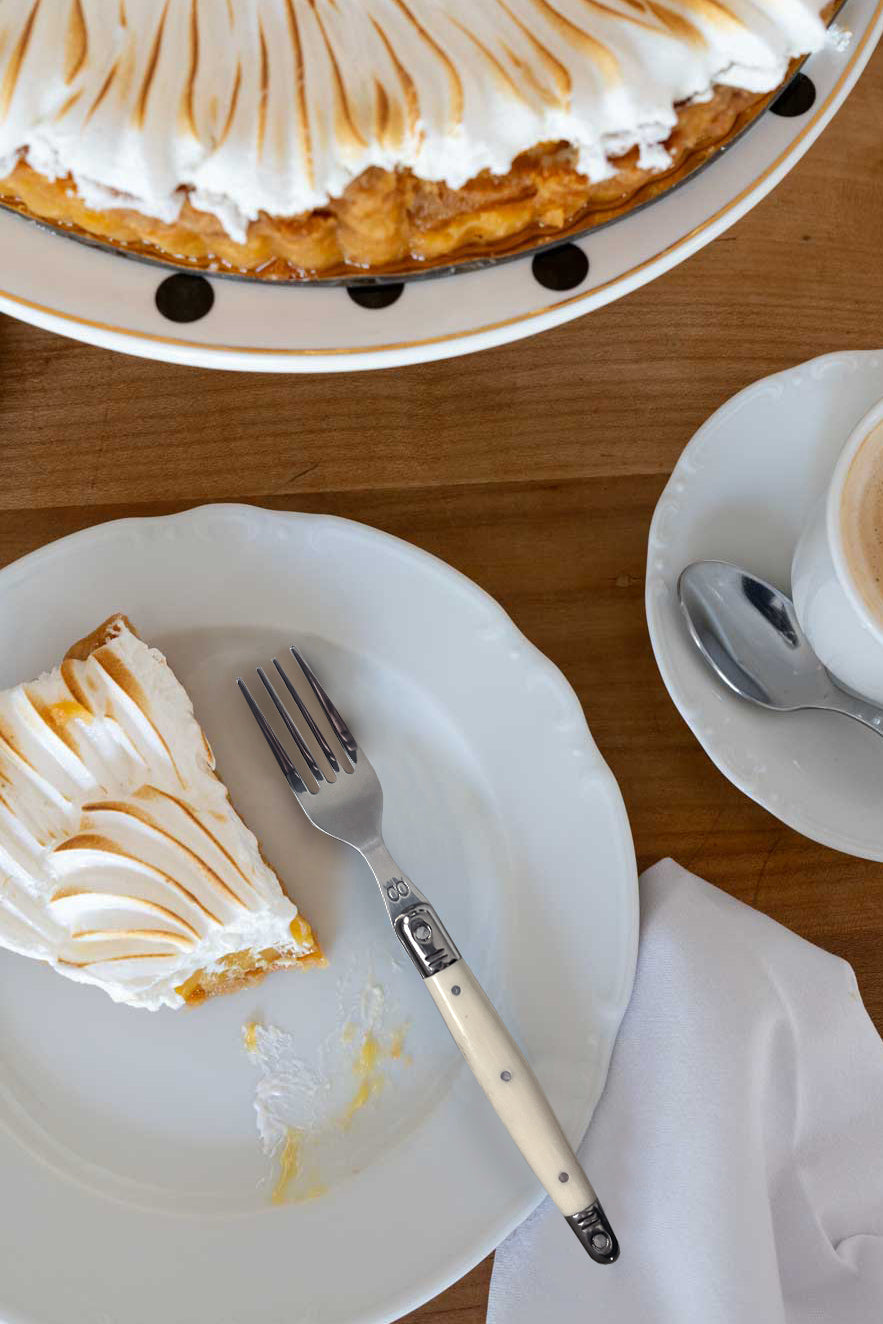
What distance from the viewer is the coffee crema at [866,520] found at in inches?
27.9

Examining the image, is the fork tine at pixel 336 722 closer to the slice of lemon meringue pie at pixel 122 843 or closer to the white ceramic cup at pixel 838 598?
the slice of lemon meringue pie at pixel 122 843

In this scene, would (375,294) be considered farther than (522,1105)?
No

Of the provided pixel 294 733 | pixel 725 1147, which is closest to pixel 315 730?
pixel 294 733

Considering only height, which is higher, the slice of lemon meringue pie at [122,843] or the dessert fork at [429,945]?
the slice of lemon meringue pie at [122,843]

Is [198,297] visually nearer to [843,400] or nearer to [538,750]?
[538,750]

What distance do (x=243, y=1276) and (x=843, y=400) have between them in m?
0.74

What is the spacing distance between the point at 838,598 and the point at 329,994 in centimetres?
44

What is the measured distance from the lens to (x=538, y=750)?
2.58 ft

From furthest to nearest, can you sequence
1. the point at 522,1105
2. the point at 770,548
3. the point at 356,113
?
the point at 770,548 → the point at 522,1105 → the point at 356,113

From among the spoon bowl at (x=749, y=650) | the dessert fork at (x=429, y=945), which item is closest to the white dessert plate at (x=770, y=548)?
the spoon bowl at (x=749, y=650)

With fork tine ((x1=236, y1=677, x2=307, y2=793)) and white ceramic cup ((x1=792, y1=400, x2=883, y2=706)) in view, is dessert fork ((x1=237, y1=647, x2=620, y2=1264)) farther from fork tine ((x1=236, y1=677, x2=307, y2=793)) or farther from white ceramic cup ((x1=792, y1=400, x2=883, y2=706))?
white ceramic cup ((x1=792, y1=400, x2=883, y2=706))

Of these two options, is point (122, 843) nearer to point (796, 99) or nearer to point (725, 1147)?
point (725, 1147)

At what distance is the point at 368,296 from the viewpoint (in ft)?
1.76

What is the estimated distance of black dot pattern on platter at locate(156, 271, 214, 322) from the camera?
1.73ft
